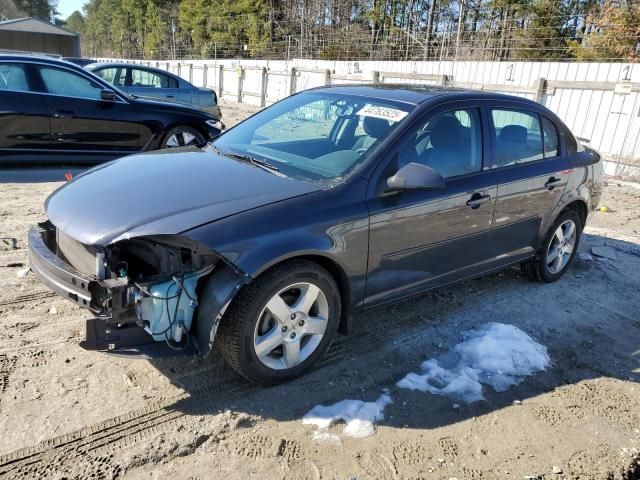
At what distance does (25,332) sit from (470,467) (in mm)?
2887

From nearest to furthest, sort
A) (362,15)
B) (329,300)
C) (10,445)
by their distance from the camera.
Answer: (10,445), (329,300), (362,15)

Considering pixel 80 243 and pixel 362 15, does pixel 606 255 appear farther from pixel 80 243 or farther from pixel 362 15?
pixel 362 15

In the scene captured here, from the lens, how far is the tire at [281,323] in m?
2.83

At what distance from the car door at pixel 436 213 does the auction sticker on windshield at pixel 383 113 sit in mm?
152

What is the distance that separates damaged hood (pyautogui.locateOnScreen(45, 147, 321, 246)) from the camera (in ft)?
8.97

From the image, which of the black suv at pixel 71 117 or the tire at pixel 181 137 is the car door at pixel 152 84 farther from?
the black suv at pixel 71 117

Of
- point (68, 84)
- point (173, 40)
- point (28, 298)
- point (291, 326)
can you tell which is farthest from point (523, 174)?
point (173, 40)

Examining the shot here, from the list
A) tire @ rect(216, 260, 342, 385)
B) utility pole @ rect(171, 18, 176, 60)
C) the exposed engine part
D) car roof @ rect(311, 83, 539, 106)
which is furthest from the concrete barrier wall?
utility pole @ rect(171, 18, 176, 60)

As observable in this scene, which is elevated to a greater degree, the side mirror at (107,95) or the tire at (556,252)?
the side mirror at (107,95)

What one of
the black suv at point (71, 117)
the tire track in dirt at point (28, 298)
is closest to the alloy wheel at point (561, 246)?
the tire track in dirt at point (28, 298)

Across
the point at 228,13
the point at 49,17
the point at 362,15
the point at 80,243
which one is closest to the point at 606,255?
the point at 80,243

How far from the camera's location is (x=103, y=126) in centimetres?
756

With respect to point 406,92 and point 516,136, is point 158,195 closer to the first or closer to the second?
point 406,92

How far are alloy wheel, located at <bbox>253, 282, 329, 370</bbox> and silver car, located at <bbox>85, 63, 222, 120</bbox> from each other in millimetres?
9545
